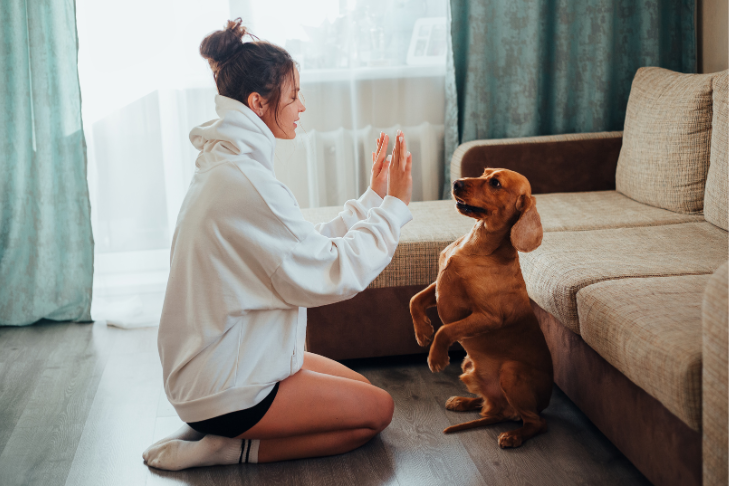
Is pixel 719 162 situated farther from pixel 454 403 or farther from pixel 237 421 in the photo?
pixel 237 421

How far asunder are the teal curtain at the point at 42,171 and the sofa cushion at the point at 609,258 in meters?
1.89

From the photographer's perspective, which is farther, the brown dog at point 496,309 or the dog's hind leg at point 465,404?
the dog's hind leg at point 465,404

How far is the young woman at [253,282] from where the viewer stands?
4.67 ft

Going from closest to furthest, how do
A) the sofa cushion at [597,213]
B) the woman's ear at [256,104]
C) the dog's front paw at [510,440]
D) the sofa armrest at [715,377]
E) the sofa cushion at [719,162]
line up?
the sofa armrest at [715,377], the woman's ear at [256,104], the dog's front paw at [510,440], the sofa cushion at [719,162], the sofa cushion at [597,213]

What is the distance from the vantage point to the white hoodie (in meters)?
1.42

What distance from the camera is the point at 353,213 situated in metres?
1.78

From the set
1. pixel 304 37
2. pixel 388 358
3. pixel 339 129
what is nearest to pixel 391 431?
pixel 388 358

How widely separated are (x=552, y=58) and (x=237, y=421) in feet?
7.42

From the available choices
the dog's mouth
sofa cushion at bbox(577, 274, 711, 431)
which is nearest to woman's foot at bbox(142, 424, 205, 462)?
the dog's mouth

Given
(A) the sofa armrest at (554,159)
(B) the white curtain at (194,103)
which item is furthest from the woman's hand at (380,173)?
(B) the white curtain at (194,103)

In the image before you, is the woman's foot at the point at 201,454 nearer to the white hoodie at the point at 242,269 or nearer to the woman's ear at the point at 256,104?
the white hoodie at the point at 242,269

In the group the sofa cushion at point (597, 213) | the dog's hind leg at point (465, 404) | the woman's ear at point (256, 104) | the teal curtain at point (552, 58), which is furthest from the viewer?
the teal curtain at point (552, 58)

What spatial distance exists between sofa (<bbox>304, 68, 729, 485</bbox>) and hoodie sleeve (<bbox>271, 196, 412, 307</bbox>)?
50 cm

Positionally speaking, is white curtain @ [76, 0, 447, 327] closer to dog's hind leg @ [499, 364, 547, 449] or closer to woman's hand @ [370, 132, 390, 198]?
woman's hand @ [370, 132, 390, 198]
